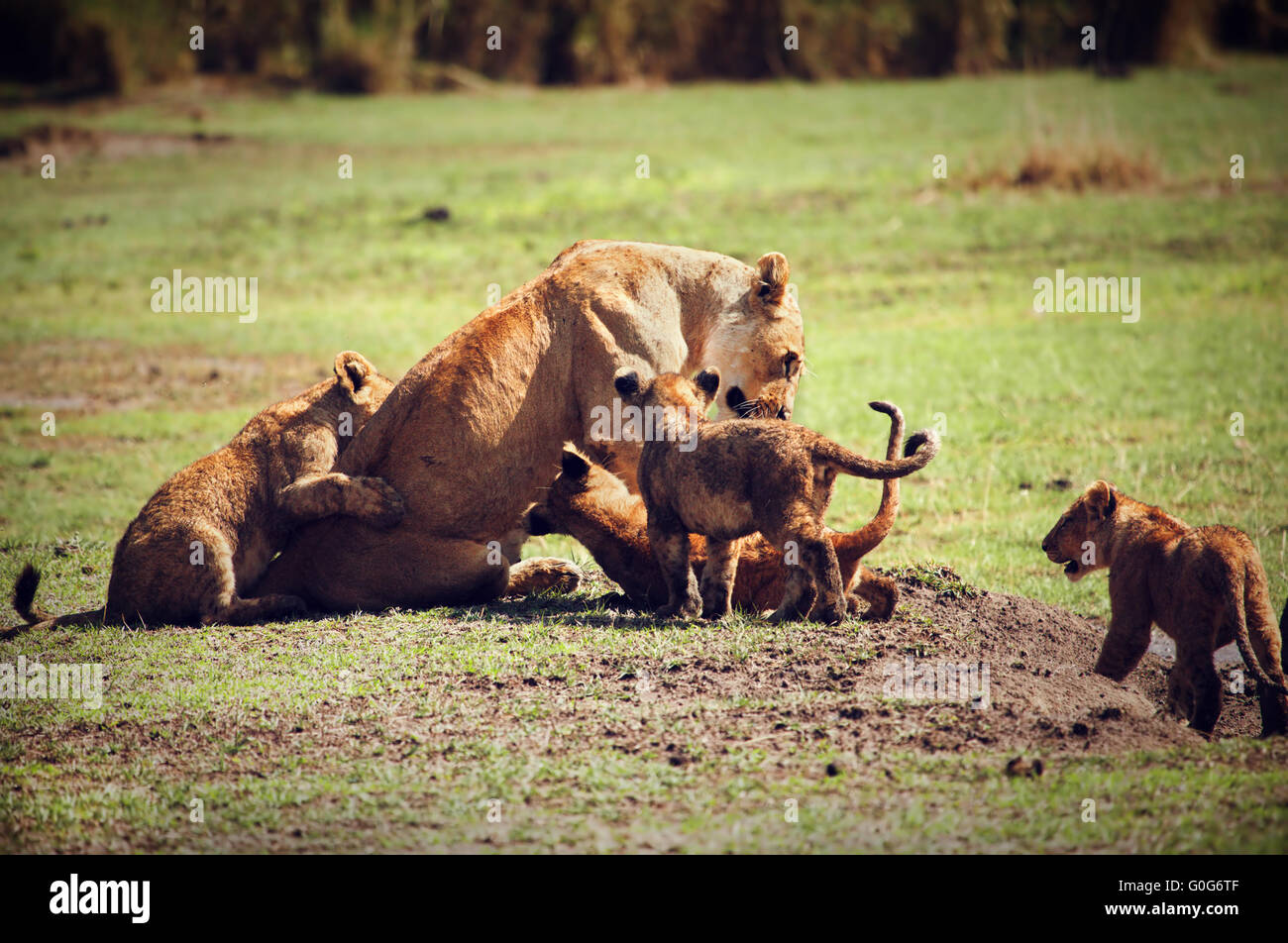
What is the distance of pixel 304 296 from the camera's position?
61.6 ft

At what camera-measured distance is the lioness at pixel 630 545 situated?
302 inches

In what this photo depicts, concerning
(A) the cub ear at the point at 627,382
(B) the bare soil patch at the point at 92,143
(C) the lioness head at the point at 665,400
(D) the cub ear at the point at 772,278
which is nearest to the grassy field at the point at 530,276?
(B) the bare soil patch at the point at 92,143

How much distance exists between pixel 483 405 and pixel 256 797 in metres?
2.87

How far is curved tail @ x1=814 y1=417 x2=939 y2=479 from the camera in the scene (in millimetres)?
6883

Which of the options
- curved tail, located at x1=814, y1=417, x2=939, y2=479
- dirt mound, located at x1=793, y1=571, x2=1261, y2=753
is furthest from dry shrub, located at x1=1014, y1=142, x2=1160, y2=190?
curved tail, located at x1=814, y1=417, x2=939, y2=479

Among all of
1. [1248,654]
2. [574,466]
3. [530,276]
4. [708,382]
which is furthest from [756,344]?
[530,276]

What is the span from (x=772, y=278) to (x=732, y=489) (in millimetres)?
1907

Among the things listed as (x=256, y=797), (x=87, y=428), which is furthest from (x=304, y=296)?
(x=256, y=797)

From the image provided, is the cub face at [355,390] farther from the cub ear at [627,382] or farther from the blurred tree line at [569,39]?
the blurred tree line at [569,39]

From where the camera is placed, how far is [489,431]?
795 cm

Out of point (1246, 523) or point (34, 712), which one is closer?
point (34, 712)

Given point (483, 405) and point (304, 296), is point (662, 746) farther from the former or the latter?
point (304, 296)

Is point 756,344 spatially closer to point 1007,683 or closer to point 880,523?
point 880,523

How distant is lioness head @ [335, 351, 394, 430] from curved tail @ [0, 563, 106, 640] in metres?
1.75
